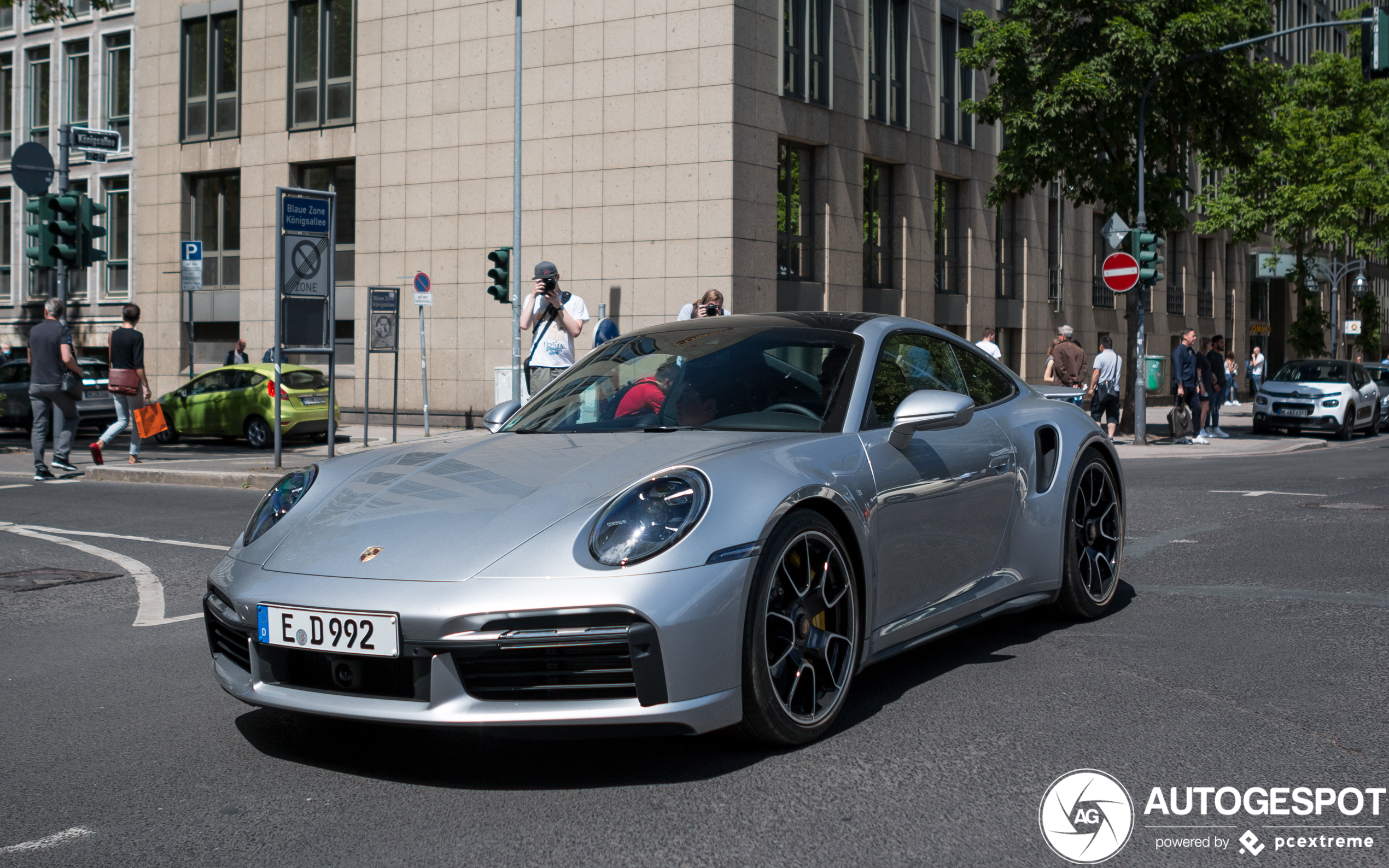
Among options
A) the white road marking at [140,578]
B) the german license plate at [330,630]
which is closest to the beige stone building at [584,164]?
the white road marking at [140,578]

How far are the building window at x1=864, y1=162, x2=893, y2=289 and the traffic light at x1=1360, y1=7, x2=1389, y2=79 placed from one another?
10.4m

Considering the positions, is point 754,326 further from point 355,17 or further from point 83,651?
point 355,17

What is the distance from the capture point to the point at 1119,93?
22016 millimetres

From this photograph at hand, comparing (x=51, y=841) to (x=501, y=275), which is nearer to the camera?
(x=51, y=841)

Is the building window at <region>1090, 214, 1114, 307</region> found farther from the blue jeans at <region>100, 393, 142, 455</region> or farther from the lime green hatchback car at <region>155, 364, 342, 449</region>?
the blue jeans at <region>100, 393, 142, 455</region>

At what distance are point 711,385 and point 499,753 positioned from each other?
1.50 metres

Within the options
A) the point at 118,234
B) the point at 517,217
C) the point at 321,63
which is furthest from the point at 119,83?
the point at 517,217

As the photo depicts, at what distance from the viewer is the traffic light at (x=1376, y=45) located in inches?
756

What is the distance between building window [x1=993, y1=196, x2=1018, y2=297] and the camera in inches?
1299

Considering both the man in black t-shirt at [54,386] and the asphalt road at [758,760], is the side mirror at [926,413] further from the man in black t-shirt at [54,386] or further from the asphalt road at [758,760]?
the man in black t-shirt at [54,386]

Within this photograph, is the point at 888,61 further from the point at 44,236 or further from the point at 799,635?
the point at 799,635

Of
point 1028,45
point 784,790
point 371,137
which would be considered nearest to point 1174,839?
point 784,790

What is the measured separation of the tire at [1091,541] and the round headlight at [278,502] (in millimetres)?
3073

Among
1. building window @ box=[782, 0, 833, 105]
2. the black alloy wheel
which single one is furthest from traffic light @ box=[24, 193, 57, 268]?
building window @ box=[782, 0, 833, 105]
